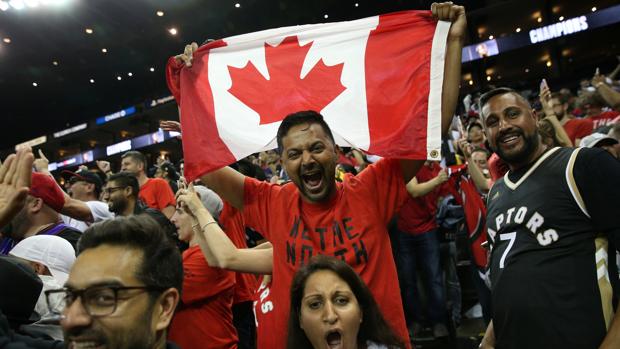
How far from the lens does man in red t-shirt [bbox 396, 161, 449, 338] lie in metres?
4.05

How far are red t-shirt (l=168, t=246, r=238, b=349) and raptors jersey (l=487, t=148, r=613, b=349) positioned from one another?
1.54m

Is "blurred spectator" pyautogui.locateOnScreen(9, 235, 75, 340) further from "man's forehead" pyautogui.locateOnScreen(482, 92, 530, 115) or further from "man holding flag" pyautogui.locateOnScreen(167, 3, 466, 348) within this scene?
"man's forehead" pyautogui.locateOnScreen(482, 92, 530, 115)

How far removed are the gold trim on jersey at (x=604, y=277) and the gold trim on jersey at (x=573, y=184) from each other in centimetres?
12

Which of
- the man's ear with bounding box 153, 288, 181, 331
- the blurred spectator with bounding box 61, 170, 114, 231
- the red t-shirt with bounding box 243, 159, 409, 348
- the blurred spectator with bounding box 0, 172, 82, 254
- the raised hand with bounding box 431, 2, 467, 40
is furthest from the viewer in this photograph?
the blurred spectator with bounding box 61, 170, 114, 231

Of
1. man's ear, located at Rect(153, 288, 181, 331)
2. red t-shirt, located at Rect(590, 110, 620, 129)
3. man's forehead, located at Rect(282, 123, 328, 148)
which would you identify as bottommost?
man's ear, located at Rect(153, 288, 181, 331)

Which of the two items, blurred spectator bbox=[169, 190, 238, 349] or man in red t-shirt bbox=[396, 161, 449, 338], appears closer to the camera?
blurred spectator bbox=[169, 190, 238, 349]

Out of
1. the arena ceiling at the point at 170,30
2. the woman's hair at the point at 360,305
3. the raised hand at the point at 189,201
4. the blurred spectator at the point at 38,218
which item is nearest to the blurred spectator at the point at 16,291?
the raised hand at the point at 189,201

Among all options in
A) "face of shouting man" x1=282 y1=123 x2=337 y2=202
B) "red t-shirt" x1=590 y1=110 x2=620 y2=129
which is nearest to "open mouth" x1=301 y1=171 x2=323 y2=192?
"face of shouting man" x1=282 y1=123 x2=337 y2=202

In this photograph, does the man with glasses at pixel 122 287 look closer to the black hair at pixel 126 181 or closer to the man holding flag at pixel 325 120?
the man holding flag at pixel 325 120

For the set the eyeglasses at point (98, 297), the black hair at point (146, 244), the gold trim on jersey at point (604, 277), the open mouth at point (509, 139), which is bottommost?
the gold trim on jersey at point (604, 277)

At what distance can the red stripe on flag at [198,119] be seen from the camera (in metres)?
A: 2.25

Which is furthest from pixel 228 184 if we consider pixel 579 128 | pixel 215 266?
pixel 579 128

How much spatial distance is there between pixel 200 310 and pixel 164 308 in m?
1.28

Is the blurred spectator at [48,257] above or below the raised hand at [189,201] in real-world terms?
below
